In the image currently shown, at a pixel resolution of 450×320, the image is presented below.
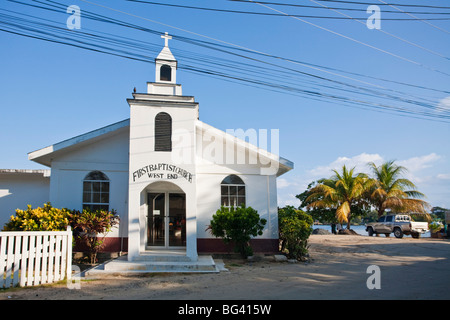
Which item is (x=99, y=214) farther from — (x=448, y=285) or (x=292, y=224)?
(x=448, y=285)

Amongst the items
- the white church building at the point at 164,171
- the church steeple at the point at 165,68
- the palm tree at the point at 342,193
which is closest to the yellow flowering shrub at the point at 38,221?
the white church building at the point at 164,171

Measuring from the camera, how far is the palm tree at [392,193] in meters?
27.1

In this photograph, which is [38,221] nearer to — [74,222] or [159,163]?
[74,222]

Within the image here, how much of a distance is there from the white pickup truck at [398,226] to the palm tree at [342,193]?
2.29 meters

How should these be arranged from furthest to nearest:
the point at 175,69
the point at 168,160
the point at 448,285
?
1. the point at 175,69
2. the point at 168,160
3. the point at 448,285

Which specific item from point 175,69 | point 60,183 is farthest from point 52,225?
point 175,69

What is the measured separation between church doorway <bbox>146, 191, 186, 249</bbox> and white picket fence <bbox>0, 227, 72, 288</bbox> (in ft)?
13.3

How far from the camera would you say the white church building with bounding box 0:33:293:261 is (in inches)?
462

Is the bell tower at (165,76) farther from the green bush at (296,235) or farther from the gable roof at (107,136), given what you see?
the green bush at (296,235)

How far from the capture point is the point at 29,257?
817cm

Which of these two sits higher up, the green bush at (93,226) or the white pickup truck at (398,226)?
the green bush at (93,226)

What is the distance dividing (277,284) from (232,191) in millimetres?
5599

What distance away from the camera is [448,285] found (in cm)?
816
